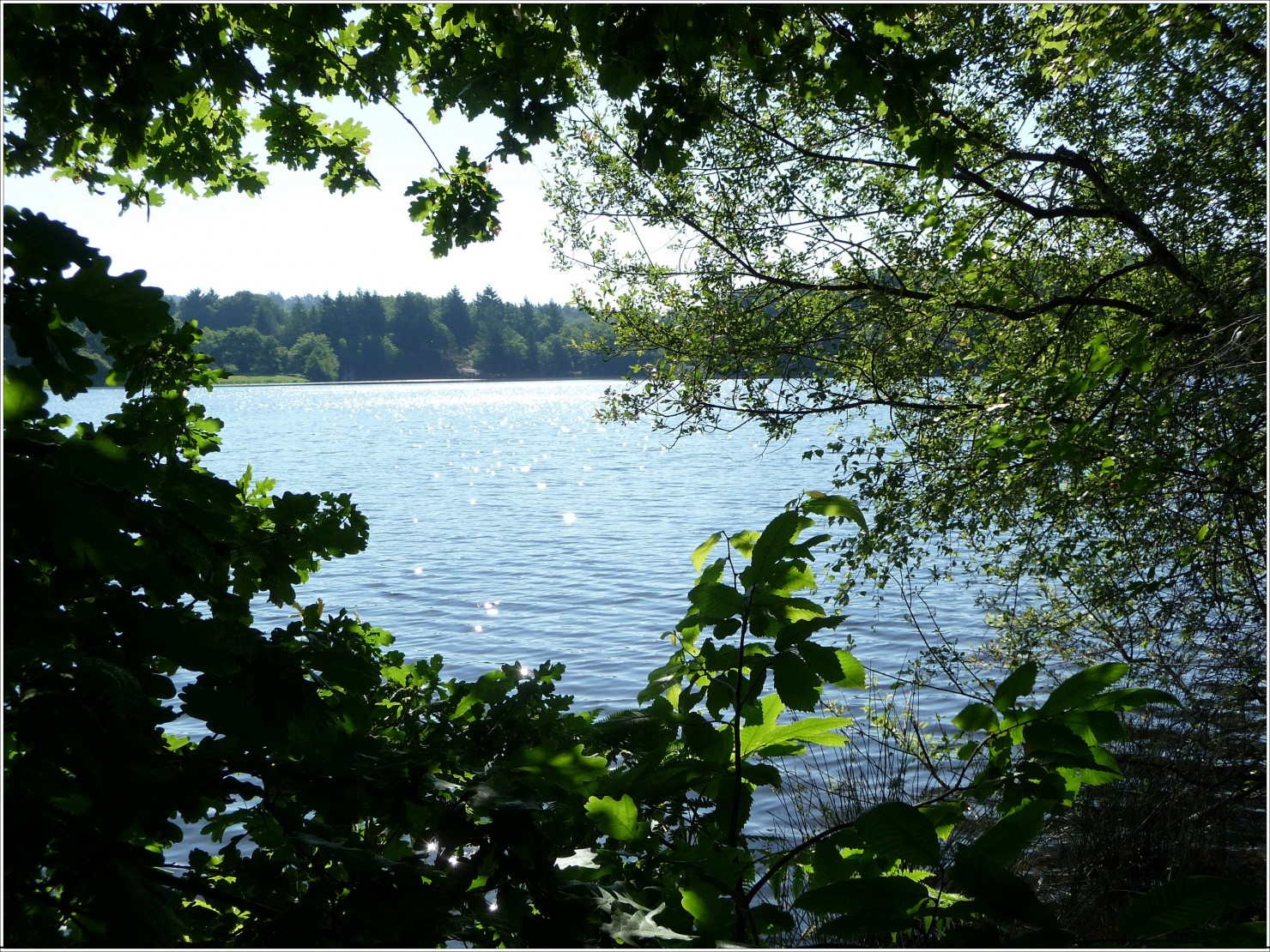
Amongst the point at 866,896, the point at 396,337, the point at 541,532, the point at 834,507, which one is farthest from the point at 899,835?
the point at 396,337

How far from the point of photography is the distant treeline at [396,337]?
81.8 m

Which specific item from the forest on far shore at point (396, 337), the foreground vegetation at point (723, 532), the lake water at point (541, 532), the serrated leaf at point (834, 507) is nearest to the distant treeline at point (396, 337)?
the forest on far shore at point (396, 337)

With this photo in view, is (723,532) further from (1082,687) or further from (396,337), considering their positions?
(396,337)

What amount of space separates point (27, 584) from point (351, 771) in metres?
0.73

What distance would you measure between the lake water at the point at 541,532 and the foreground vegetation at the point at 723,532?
2.18 m

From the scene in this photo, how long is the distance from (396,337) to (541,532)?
8313cm

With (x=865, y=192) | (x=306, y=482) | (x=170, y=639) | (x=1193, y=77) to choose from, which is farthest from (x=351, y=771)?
(x=306, y=482)

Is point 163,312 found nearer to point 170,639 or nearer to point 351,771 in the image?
point 170,639

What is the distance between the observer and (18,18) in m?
2.82

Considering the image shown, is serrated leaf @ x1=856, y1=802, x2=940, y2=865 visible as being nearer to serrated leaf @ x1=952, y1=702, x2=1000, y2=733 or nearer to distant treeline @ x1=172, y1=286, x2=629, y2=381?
serrated leaf @ x1=952, y1=702, x2=1000, y2=733

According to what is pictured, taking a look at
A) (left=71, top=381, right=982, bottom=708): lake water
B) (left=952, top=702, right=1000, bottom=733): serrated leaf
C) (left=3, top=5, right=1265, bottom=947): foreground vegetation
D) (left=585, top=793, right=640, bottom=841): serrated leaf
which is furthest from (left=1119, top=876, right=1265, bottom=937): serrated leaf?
(left=71, top=381, right=982, bottom=708): lake water

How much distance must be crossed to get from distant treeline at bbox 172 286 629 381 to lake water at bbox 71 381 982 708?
36106 mm

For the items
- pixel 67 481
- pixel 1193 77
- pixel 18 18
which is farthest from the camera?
pixel 1193 77

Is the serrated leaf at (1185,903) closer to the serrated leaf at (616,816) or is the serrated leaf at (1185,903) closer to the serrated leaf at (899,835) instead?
the serrated leaf at (899,835)
